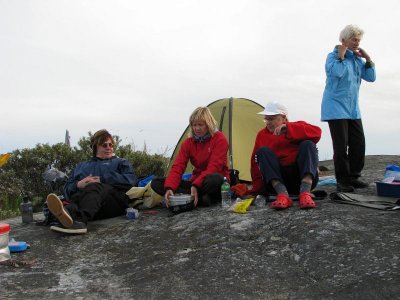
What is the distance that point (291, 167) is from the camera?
203 inches

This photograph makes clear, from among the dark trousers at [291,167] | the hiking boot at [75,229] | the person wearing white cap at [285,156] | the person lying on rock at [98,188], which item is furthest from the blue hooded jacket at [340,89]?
the hiking boot at [75,229]

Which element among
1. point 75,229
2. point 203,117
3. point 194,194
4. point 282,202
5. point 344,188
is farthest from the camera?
point 203,117

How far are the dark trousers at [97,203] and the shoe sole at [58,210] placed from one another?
21 centimetres

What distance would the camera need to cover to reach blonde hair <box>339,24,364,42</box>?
5637 mm

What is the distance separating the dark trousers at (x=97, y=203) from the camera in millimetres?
5273

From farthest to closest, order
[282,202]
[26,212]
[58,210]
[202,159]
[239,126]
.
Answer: [239,126] → [26,212] → [202,159] → [58,210] → [282,202]

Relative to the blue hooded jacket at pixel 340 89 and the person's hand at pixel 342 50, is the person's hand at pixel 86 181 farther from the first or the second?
the person's hand at pixel 342 50

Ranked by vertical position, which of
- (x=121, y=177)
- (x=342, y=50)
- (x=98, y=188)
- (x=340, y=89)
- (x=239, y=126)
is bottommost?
(x=98, y=188)

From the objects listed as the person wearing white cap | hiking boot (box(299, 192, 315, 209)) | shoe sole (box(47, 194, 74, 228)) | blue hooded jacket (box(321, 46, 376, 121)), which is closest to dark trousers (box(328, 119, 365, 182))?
blue hooded jacket (box(321, 46, 376, 121))

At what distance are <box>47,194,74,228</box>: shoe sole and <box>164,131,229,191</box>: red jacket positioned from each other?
1275 mm

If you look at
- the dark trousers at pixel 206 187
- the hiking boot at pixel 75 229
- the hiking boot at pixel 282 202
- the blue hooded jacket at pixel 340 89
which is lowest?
the hiking boot at pixel 75 229

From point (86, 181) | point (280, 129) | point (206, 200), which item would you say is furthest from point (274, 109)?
point (86, 181)

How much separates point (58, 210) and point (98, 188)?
77 centimetres

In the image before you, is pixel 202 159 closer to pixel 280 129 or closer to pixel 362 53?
pixel 280 129
